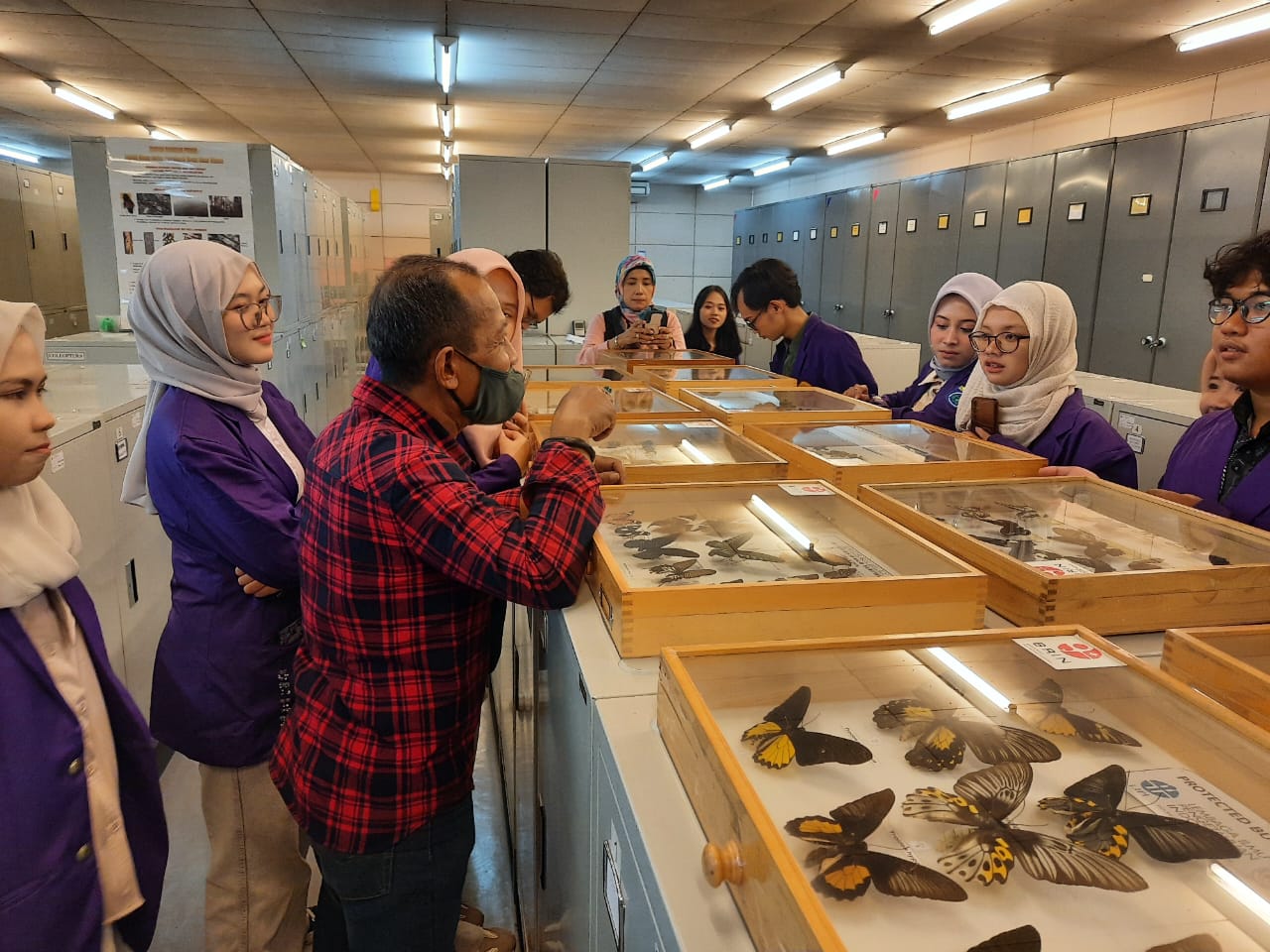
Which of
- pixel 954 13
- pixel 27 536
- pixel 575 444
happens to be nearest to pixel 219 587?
pixel 27 536

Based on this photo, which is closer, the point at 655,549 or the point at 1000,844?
the point at 1000,844

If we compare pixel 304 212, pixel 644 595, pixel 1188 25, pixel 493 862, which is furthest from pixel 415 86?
pixel 644 595

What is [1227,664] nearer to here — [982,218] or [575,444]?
[575,444]

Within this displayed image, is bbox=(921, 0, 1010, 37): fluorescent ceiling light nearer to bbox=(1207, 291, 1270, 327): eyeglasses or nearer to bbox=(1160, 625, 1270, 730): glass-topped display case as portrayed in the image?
bbox=(1207, 291, 1270, 327): eyeglasses

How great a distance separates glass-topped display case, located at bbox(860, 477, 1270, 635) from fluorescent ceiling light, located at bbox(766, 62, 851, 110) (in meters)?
6.21

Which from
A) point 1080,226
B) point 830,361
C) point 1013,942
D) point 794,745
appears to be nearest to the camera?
point 1013,942

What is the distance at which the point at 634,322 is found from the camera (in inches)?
187

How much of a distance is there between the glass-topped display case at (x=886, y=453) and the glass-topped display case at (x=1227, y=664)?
0.86m

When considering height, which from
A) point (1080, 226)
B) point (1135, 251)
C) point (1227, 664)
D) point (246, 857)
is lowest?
point (246, 857)

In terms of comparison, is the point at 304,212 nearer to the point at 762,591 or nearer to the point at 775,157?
the point at 762,591

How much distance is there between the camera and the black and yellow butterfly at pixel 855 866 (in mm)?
787

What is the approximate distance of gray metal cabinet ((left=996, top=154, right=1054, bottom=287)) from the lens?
7.43 m

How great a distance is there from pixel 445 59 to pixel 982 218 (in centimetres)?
534

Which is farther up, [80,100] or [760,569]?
[80,100]
